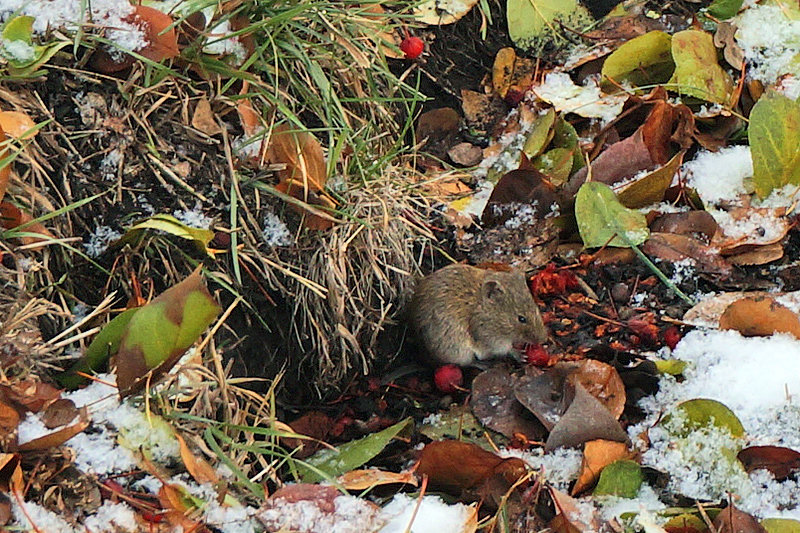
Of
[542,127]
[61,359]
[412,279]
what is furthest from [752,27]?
[61,359]

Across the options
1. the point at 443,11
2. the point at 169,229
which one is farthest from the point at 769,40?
the point at 169,229

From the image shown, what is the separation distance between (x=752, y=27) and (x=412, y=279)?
178cm

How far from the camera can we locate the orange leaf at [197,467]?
87.0 inches

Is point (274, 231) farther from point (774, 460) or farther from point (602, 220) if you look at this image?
point (774, 460)

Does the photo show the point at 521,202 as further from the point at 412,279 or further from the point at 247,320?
the point at 247,320

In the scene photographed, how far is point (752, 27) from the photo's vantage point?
390 cm

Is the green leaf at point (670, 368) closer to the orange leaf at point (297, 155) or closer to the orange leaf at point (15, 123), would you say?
the orange leaf at point (297, 155)

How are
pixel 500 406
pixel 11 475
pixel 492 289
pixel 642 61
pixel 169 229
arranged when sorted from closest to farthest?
pixel 11 475 < pixel 169 229 < pixel 500 406 < pixel 492 289 < pixel 642 61

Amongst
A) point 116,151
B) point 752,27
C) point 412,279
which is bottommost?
point 412,279

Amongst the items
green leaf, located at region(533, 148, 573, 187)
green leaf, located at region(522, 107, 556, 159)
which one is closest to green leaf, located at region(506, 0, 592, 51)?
green leaf, located at region(522, 107, 556, 159)

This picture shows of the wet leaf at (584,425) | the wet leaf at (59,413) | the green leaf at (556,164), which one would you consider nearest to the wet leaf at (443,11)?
the green leaf at (556,164)

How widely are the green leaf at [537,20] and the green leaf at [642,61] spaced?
0.35m

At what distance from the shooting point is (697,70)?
3646 millimetres

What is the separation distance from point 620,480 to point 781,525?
389 mm
